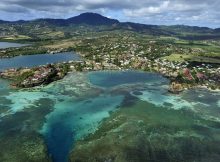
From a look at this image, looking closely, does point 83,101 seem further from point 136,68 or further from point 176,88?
point 136,68

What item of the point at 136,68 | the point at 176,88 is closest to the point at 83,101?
the point at 176,88

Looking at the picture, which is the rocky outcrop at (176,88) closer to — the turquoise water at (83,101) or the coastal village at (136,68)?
the coastal village at (136,68)

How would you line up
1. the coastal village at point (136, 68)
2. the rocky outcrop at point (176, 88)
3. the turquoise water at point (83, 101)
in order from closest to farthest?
the turquoise water at point (83, 101), the rocky outcrop at point (176, 88), the coastal village at point (136, 68)

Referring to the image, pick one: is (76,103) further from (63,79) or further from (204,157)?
(204,157)

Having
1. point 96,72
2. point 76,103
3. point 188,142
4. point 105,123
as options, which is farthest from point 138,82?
point 188,142

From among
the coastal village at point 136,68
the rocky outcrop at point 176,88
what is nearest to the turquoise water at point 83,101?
the rocky outcrop at point 176,88

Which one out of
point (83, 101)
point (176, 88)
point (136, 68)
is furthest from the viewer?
point (136, 68)

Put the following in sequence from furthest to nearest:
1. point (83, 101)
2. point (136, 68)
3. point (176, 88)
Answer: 1. point (136, 68)
2. point (176, 88)
3. point (83, 101)

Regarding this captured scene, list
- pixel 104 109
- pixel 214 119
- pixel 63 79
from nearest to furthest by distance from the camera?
pixel 214 119
pixel 104 109
pixel 63 79
